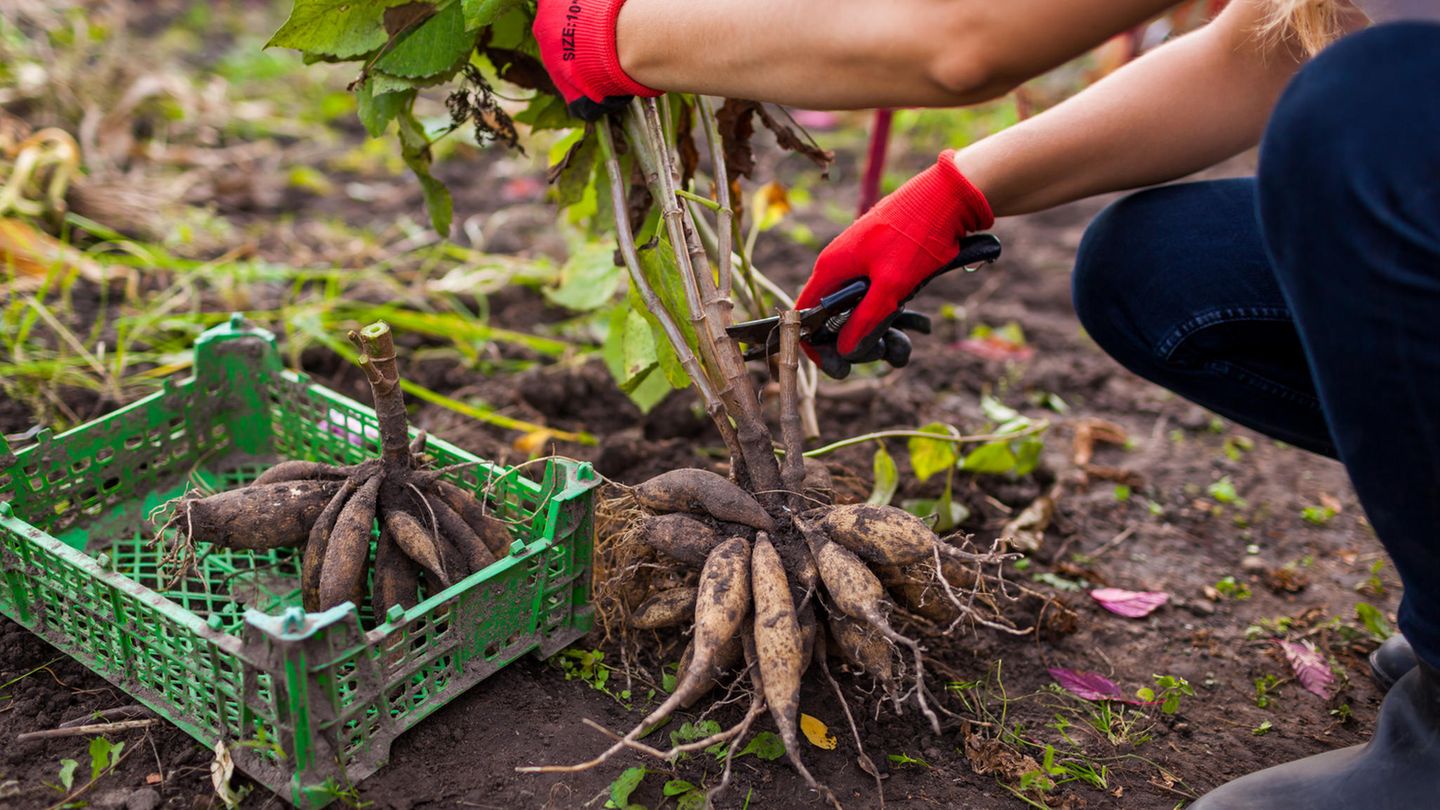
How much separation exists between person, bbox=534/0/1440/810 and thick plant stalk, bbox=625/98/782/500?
12 cm

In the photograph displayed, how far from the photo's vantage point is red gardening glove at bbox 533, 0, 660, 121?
1354 millimetres

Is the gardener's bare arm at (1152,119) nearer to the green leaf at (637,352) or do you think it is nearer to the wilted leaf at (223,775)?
the green leaf at (637,352)

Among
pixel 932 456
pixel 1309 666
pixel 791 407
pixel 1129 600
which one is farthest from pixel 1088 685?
pixel 791 407

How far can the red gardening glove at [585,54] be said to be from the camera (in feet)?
4.44

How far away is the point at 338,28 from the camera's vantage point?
1581 mm

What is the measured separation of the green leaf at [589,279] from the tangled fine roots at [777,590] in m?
0.62

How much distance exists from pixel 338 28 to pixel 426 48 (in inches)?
5.0

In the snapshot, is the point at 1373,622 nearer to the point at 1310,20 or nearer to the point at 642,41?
the point at 1310,20

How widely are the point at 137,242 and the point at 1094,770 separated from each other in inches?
102

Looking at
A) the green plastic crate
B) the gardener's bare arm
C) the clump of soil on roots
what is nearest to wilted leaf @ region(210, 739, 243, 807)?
the green plastic crate

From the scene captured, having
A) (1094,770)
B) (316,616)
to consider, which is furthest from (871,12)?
(1094,770)

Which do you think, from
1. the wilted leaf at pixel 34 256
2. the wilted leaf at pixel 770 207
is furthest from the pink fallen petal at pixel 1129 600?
the wilted leaf at pixel 34 256

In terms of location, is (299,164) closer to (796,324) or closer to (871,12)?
(796,324)

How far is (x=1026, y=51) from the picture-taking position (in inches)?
43.4
